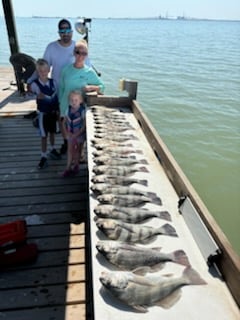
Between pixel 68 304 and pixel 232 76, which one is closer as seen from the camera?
pixel 68 304

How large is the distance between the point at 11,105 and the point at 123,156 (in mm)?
5414

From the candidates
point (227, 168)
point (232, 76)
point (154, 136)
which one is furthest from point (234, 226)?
point (232, 76)

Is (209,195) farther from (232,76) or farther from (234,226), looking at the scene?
(232,76)

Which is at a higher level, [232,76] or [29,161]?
[29,161]

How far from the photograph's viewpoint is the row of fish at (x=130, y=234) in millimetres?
1882

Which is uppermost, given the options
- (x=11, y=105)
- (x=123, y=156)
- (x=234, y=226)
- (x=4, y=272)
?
(x=123, y=156)

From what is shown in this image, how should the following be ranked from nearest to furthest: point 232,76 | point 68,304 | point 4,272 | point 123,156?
point 68,304 < point 4,272 < point 123,156 < point 232,76

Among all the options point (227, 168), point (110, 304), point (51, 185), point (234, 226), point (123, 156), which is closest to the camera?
point (110, 304)

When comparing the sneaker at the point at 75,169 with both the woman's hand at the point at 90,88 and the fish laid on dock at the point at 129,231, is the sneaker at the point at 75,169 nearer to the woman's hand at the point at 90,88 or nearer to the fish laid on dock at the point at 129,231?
the woman's hand at the point at 90,88

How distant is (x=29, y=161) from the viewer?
17.6 feet

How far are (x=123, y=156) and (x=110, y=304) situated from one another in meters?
1.92

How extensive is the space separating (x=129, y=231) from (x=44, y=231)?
168cm

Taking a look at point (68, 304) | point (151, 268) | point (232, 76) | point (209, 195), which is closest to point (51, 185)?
point (68, 304)

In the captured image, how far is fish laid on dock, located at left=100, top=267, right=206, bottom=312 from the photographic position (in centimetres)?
184
